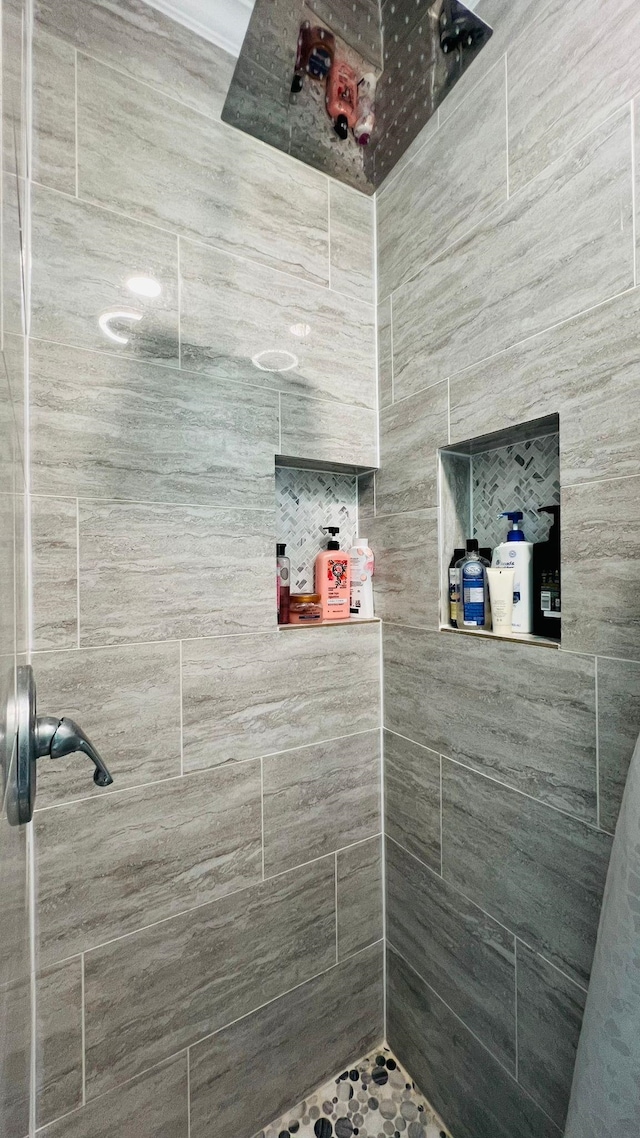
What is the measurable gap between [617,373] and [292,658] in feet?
2.74

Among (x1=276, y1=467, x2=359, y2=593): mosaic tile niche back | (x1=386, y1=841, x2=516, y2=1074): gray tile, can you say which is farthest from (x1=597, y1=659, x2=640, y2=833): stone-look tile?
(x1=276, y1=467, x2=359, y2=593): mosaic tile niche back

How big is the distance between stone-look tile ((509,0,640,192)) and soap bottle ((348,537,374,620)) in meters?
0.83

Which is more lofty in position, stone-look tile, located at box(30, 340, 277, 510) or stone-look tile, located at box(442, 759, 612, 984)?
stone-look tile, located at box(30, 340, 277, 510)

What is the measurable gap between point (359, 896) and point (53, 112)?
1825 mm

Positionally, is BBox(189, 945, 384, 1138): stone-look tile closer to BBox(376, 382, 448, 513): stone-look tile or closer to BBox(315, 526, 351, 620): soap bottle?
BBox(315, 526, 351, 620): soap bottle

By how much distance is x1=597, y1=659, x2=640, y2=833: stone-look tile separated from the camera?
71cm

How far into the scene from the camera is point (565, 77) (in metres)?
0.77

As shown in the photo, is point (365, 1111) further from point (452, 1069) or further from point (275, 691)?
point (275, 691)

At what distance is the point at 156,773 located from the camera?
93cm

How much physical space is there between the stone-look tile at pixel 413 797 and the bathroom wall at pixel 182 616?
0.09 metres

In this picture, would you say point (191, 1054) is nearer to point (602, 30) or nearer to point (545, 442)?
point (545, 442)

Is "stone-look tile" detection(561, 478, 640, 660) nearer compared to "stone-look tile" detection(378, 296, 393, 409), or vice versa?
"stone-look tile" detection(561, 478, 640, 660)

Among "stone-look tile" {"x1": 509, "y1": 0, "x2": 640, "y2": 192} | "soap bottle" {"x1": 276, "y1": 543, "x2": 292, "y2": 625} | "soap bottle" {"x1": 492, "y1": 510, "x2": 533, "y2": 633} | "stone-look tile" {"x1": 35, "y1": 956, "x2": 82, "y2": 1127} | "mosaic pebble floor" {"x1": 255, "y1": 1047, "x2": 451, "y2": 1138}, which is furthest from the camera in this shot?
"soap bottle" {"x1": 276, "y1": 543, "x2": 292, "y2": 625}

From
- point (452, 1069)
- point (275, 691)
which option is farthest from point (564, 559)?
point (452, 1069)
